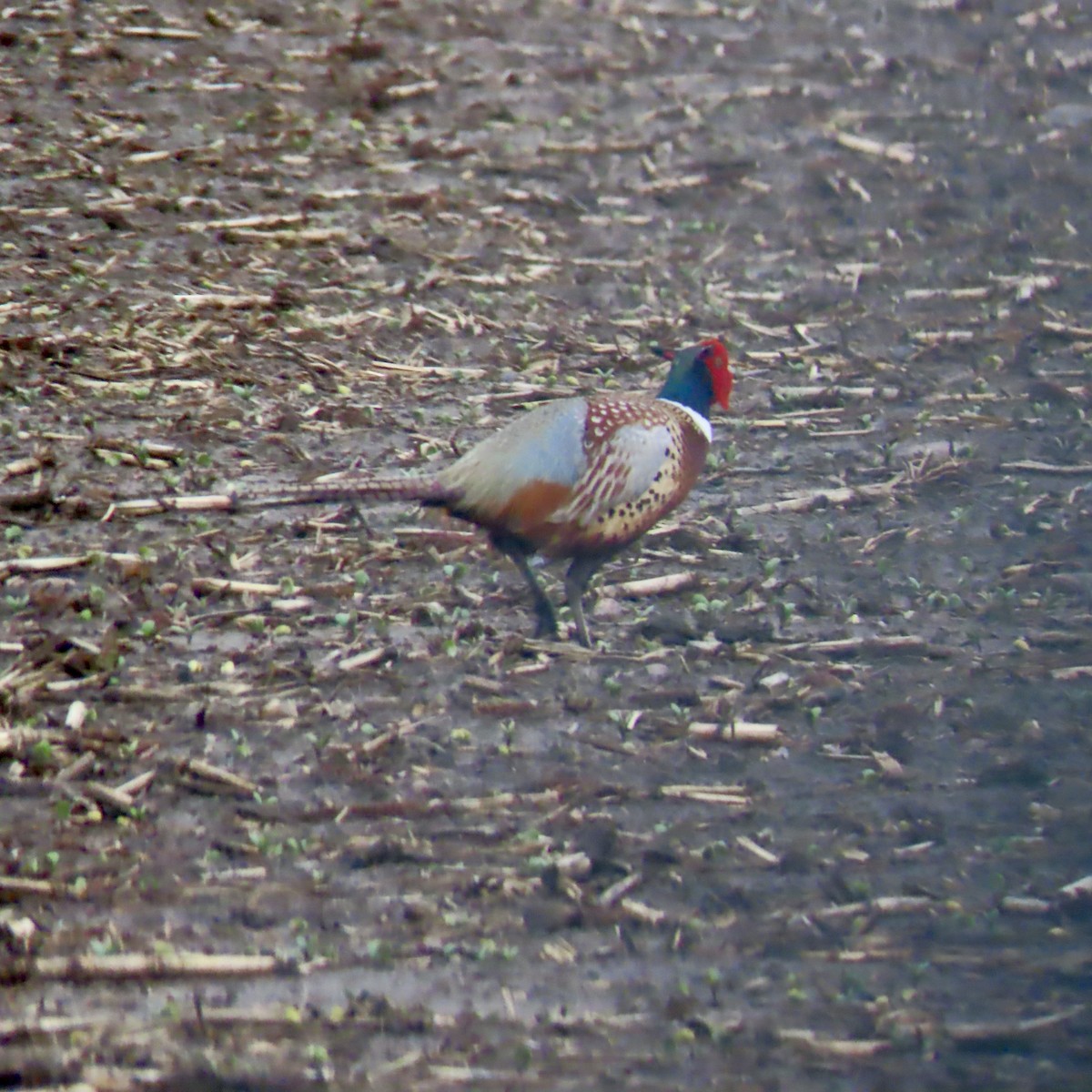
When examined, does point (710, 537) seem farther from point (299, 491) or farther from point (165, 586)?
point (165, 586)

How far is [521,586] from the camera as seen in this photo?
461 centimetres

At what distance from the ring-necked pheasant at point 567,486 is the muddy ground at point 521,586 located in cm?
26

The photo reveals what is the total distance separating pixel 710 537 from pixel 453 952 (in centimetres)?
215

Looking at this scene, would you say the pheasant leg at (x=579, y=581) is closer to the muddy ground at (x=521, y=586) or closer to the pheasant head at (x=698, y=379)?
the muddy ground at (x=521, y=586)

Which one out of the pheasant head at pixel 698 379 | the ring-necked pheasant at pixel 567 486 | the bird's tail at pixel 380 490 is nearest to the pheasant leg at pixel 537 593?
the ring-necked pheasant at pixel 567 486

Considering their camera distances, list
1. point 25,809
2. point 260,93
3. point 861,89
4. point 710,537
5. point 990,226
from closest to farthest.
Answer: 1. point 25,809
2. point 710,537
3. point 990,226
4. point 260,93
5. point 861,89

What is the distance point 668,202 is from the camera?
24.4 ft

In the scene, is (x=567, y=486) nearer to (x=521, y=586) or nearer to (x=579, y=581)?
(x=579, y=581)

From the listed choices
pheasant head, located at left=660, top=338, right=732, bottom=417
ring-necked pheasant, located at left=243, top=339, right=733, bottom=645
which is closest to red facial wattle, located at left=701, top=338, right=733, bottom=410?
pheasant head, located at left=660, top=338, right=732, bottom=417

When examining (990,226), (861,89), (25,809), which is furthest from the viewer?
(861,89)

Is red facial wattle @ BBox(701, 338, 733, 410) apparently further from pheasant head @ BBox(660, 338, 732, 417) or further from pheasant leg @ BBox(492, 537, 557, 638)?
pheasant leg @ BBox(492, 537, 557, 638)

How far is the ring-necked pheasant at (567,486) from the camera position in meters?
4.18

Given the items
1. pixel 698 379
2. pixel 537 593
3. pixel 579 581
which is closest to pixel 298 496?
pixel 537 593

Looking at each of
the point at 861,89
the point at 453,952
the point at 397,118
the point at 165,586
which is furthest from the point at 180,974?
the point at 861,89
